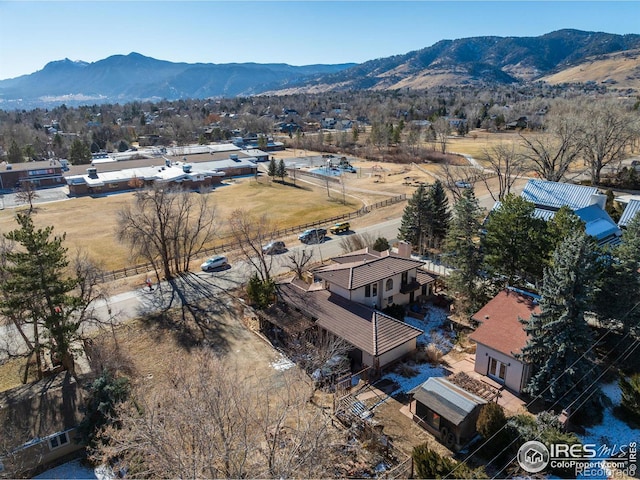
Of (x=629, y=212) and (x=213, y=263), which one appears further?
(x=213, y=263)

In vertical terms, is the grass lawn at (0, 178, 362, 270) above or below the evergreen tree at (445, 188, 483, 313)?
below

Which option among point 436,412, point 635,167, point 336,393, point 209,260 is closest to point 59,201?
point 209,260

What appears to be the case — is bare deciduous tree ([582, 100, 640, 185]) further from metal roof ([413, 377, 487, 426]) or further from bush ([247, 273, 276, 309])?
metal roof ([413, 377, 487, 426])

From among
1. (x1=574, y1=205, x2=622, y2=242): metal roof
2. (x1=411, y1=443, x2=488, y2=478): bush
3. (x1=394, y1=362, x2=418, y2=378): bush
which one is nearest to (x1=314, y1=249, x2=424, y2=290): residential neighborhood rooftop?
(x1=394, y1=362, x2=418, y2=378): bush

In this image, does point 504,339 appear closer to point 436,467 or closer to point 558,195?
point 436,467

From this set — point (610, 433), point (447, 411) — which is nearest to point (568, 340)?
point (610, 433)

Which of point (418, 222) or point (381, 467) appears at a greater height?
point (418, 222)
